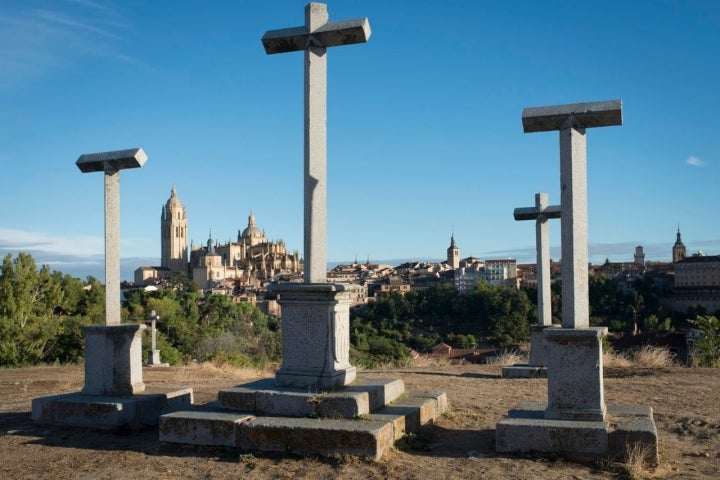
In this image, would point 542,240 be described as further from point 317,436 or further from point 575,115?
point 317,436

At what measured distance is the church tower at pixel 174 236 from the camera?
170 meters

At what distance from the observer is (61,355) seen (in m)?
29.9

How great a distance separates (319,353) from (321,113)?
8.34 feet

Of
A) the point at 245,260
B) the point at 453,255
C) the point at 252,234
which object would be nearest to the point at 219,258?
the point at 245,260

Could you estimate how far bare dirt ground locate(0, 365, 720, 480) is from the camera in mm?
5086

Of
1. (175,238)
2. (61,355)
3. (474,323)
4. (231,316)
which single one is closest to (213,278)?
(175,238)

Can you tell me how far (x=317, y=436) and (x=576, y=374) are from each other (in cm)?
235

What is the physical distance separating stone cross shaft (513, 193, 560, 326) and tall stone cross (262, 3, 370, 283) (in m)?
6.77

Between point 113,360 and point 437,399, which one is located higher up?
point 113,360

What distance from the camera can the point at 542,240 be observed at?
12516 millimetres

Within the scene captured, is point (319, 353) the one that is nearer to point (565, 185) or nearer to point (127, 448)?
point (127, 448)

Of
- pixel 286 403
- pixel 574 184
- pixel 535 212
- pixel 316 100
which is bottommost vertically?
pixel 286 403

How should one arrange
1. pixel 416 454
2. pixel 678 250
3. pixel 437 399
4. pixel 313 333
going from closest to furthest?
pixel 416 454 → pixel 313 333 → pixel 437 399 → pixel 678 250

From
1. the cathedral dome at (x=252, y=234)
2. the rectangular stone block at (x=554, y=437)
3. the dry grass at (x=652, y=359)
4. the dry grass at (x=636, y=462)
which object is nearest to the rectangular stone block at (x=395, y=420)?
the rectangular stone block at (x=554, y=437)
